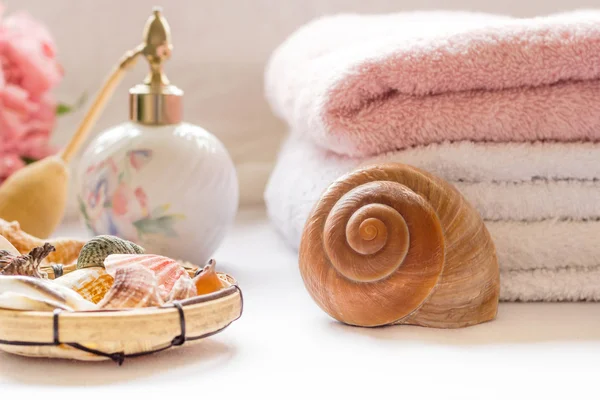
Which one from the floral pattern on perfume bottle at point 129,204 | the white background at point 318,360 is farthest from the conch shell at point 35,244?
the white background at point 318,360

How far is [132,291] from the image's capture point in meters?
0.47

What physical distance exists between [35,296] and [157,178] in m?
0.27

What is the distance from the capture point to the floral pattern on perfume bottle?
717mm

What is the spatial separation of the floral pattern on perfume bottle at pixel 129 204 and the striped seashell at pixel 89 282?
0.63 feet

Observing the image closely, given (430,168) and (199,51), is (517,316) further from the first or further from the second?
(199,51)

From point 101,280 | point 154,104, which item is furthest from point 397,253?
point 154,104

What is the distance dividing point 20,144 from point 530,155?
635 millimetres

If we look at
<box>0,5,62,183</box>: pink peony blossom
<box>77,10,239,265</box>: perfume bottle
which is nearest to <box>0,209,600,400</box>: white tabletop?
<box>77,10,239,265</box>: perfume bottle

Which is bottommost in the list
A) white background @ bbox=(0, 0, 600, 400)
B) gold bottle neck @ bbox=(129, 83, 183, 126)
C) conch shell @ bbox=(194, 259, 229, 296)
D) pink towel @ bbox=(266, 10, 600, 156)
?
white background @ bbox=(0, 0, 600, 400)

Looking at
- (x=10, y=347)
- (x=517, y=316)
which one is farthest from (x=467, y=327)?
(x=10, y=347)

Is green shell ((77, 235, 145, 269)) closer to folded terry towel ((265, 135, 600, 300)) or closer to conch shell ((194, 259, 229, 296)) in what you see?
conch shell ((194, 259, 229, 296))

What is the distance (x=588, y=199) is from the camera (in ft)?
2.11

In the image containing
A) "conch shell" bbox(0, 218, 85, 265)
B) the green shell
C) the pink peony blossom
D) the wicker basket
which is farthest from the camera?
the pink peony blossom

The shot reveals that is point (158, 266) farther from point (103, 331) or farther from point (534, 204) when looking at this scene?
point (534, 204)
